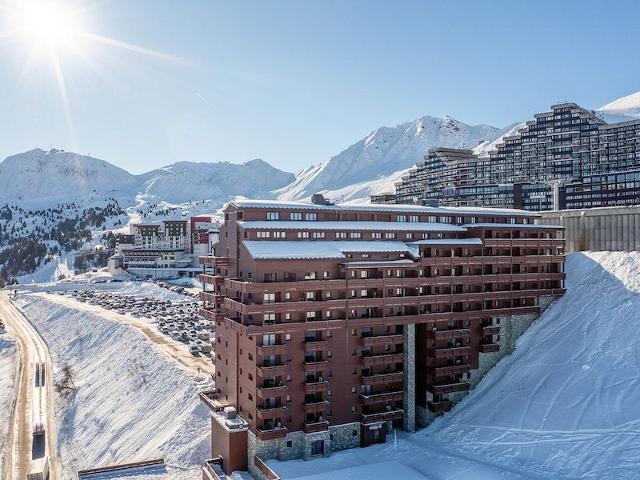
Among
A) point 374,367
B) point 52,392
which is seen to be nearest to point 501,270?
point 374,367

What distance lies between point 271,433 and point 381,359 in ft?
53.0

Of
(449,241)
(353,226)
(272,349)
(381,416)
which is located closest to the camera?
(272,349)

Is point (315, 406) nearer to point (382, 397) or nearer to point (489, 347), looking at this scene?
point (382, 397)

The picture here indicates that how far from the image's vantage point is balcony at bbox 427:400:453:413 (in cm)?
6794

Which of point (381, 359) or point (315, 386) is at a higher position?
point (381, 359)

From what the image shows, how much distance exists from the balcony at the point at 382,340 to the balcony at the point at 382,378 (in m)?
3.71

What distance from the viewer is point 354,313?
206ft

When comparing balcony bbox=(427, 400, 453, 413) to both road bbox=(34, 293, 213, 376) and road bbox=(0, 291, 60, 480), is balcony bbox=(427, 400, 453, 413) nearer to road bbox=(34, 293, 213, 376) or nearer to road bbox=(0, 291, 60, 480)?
road bbox=(34, 293, 213, 376)

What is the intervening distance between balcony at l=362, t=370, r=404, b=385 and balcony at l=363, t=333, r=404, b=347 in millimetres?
3705

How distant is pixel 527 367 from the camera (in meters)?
68.6

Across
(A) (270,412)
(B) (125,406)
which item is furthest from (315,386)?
(B) (125,406)

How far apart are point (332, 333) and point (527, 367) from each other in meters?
27.5

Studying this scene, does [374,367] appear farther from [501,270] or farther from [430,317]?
[501,270]

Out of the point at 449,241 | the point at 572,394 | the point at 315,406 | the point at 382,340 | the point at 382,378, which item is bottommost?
the point at 315,406
